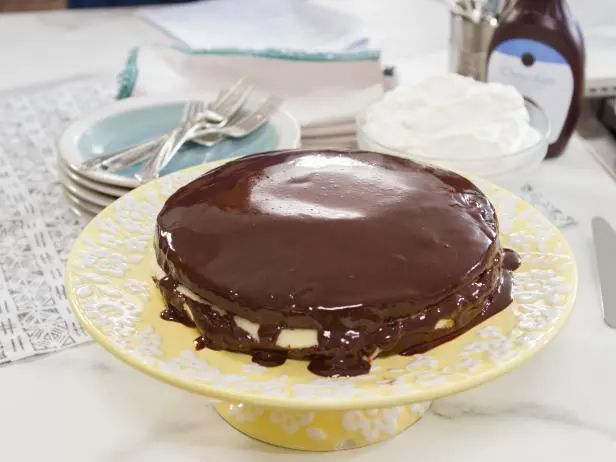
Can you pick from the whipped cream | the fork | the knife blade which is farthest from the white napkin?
the knife blade

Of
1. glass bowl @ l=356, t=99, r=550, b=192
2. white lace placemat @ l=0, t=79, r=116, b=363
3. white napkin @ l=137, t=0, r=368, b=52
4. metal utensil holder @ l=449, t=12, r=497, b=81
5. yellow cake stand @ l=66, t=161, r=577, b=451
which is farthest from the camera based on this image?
white napkin @ l=137, t=0, r=368, b=52

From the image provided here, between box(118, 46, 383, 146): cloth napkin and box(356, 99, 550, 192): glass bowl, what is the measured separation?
16 cm

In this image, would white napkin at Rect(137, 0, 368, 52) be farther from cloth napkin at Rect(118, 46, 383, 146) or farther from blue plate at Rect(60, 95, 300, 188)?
blue plate at Rect(60, 95, 300, 188)

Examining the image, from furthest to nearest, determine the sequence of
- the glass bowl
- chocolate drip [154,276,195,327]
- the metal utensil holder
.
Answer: the metal utensil holder, the glass bowl, chocolate drip [154,276,195,327]

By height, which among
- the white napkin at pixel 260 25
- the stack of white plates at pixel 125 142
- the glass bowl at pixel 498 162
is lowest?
the white napkin at pixel 260 25

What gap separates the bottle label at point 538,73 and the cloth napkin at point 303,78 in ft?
0.68

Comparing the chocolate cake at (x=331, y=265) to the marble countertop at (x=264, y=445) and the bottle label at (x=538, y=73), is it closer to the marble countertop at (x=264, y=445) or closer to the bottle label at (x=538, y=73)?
Answer: the marble countertop at (x=264, y=445)

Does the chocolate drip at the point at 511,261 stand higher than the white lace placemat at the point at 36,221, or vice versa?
the chocolate drip at the point at 511,261

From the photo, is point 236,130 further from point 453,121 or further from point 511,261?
point 511,261

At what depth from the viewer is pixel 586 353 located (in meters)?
0.78

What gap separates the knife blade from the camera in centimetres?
83

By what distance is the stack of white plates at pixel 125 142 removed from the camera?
99 centimetres

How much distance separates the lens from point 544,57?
1.13 metres

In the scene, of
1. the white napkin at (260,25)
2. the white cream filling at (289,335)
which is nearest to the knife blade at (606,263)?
the white cream filling at (289,335)
